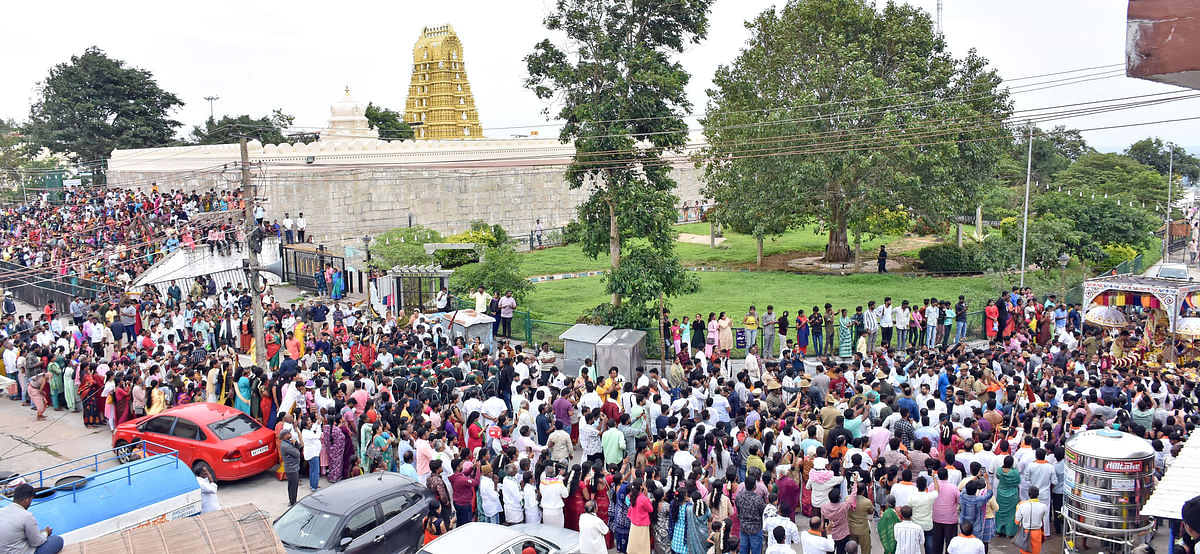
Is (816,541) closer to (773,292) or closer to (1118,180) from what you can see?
(773,292)

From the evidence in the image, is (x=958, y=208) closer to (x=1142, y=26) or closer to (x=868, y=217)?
(x=868, y=217)

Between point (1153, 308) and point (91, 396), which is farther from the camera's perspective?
point (1153, 308)

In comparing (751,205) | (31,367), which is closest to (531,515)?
(31,367)

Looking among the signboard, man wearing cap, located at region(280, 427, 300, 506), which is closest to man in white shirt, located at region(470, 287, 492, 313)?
man wearing cap, located at region(280, 427, 300, 506)

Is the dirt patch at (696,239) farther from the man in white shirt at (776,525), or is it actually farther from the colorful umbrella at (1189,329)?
the man in white shirt at (776,525)

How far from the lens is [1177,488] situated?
696cm

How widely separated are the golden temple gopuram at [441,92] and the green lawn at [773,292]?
45.9 meters

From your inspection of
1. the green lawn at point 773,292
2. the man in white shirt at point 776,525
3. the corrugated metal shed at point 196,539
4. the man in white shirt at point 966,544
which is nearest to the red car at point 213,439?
the corrugated metal shed at point 196,539

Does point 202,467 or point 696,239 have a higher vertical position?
point 696,239

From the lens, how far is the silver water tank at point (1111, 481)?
9.38 meters

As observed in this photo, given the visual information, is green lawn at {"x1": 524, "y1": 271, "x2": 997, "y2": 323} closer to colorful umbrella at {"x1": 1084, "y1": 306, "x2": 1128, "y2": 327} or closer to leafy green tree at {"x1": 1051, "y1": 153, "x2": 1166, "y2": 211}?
colorful umbrella at {"x1": 1084, "y1": 306, "x2": 1128, "y2": 327}

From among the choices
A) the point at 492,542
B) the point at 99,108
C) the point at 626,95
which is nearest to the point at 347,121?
the point at 99,108

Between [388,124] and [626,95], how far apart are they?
53.1 meters

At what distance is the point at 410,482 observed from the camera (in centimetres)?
1091
